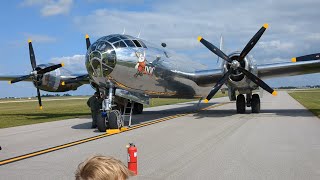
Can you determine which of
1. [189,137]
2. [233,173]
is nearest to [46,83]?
[189,137]

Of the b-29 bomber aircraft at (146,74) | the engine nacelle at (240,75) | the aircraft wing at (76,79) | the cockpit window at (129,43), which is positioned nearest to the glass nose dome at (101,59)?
the b-29 bomber aircraft at (146,74)

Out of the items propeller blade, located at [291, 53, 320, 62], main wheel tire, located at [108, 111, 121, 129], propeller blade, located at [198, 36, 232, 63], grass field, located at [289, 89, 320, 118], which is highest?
propeller blade, located at [198, 36, 232, 63]

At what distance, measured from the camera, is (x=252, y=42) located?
19688 mm

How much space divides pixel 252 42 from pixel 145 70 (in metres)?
6.93

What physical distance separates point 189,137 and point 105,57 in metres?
4.81

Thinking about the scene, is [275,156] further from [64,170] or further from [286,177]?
[64,170]

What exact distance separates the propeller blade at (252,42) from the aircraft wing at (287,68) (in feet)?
4.82

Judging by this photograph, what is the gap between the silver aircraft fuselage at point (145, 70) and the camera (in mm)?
14289

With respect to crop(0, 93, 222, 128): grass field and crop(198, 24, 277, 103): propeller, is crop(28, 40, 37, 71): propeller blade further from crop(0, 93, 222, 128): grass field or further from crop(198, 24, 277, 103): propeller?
crop(198, 24, 277, 103): propeller

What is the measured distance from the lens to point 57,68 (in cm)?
2266

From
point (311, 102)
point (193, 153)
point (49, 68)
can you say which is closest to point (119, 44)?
point (193, 153)

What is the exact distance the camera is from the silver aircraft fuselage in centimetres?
1429

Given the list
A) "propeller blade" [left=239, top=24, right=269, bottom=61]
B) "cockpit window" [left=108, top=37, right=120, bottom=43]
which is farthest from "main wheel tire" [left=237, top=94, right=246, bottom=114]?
"cockpit window" [left=108, top=37, right=120, bottom=43]

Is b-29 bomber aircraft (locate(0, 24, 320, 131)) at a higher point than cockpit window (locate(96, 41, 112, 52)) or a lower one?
lower
